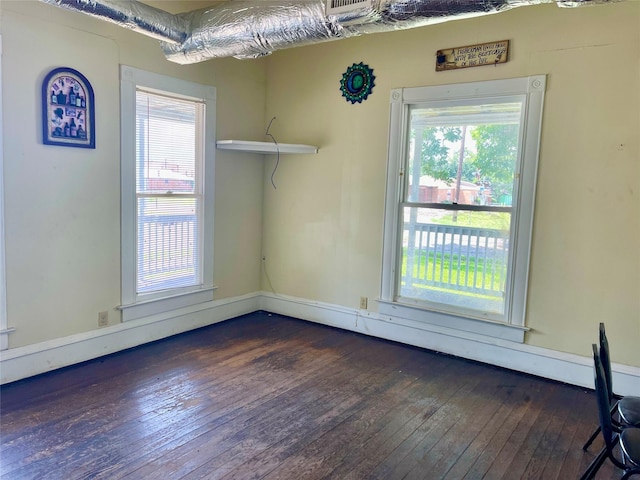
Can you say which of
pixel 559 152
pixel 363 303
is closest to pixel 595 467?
pixel 559 152

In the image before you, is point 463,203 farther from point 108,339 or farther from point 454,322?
point 108,339

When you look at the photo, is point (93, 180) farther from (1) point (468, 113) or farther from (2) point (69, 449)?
(1) point (468, 113)

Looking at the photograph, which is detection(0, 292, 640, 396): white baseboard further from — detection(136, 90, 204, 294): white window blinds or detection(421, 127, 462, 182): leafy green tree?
detection(421, 127, 462, 182): leafy green tree

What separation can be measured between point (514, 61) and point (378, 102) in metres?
1.13

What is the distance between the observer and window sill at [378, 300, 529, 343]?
342 centimetres

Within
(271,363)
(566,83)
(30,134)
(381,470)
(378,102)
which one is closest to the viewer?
(381,470)

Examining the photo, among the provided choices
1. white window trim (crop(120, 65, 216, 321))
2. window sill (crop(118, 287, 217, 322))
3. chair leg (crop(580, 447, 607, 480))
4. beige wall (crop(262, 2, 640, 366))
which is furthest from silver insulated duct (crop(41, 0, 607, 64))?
chair leg (crop(580, 447, 607, 480))

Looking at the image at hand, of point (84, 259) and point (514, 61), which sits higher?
point (514, 61)

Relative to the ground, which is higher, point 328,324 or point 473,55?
point 473,55

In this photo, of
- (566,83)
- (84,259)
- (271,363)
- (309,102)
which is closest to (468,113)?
(566,83)

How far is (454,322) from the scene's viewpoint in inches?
145

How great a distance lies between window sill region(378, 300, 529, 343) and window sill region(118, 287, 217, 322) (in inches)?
65.4

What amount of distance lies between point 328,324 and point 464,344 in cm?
134

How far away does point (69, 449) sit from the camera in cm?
223
